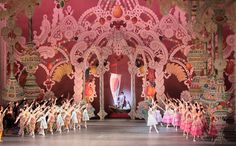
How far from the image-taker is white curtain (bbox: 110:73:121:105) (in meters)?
21.3

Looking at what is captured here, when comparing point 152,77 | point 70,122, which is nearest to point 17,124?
point 70,122

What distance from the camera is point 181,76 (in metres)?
20.9

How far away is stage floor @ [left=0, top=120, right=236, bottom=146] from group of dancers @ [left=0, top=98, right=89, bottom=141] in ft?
1.29

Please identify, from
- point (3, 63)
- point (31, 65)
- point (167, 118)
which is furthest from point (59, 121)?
point (3, 63)

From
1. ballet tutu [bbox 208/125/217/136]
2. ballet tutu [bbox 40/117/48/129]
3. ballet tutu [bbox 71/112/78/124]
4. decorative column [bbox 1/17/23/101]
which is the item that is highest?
decorative column [bbox 1/17/23/101]

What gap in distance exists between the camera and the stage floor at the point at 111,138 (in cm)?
1412

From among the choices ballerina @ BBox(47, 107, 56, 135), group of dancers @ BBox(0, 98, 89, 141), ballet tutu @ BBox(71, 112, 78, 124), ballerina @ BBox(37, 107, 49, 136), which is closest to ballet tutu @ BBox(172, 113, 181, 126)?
group of dancers @ BBox(0, 98, 89, 141)

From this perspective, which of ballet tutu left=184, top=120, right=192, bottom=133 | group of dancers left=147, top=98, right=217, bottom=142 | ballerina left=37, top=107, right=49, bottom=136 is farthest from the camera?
ballerina left=37, top=107, right=49, bottom=136

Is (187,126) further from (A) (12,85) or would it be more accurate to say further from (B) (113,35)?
(B) (113,35)

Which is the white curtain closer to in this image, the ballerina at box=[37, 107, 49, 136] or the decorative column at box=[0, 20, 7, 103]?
the decorative column at box=[0, 20, 7, 103]

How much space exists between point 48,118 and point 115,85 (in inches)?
215

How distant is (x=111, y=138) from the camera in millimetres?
15180

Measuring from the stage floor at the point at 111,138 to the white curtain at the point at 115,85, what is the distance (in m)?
3.26

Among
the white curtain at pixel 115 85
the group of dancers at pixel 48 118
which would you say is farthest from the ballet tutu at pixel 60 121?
the white curtain at pixel 115 85
